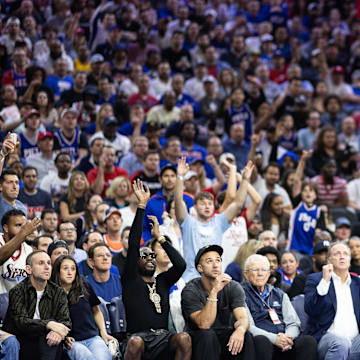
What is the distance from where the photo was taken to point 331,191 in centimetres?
1196

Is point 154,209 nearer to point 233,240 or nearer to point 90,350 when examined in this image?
point 233,240

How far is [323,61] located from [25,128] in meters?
6.84

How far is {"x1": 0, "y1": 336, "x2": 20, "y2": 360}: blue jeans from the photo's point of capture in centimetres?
678

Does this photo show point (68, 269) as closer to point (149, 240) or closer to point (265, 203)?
point (149, 240)

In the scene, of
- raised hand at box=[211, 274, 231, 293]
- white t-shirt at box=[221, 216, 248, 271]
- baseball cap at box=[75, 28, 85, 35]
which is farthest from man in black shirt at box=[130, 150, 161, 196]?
baseball cap at box=[75, 28, 85, 35]

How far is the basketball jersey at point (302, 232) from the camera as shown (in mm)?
10578

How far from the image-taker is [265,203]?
10.9 metres

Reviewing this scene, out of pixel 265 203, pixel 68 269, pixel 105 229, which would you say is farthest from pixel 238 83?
pixel 68 269

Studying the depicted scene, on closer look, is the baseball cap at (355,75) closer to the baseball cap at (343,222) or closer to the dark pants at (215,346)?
the baseball cap at (343,222)

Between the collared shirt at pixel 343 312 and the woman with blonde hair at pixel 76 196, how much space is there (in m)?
3.50

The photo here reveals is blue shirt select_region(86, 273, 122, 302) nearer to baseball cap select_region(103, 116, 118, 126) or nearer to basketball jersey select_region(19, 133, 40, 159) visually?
basketball jersey select_region(19, 133, 40, 159)

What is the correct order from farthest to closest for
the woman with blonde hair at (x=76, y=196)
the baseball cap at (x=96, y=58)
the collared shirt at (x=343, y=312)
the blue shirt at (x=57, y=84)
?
the baseball cap at (x=96, y=58) < the blue shirt at (x=57, y=84) < the woman with blonde hair at (x=76, y=196) < the collared shirt at (x=343, y=312)

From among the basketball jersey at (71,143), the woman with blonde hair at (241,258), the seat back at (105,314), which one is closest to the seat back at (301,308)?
the woman with blonde hair at (241,258)

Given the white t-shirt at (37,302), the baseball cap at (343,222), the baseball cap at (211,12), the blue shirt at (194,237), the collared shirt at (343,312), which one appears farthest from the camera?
the baseball cap at (211,12)
